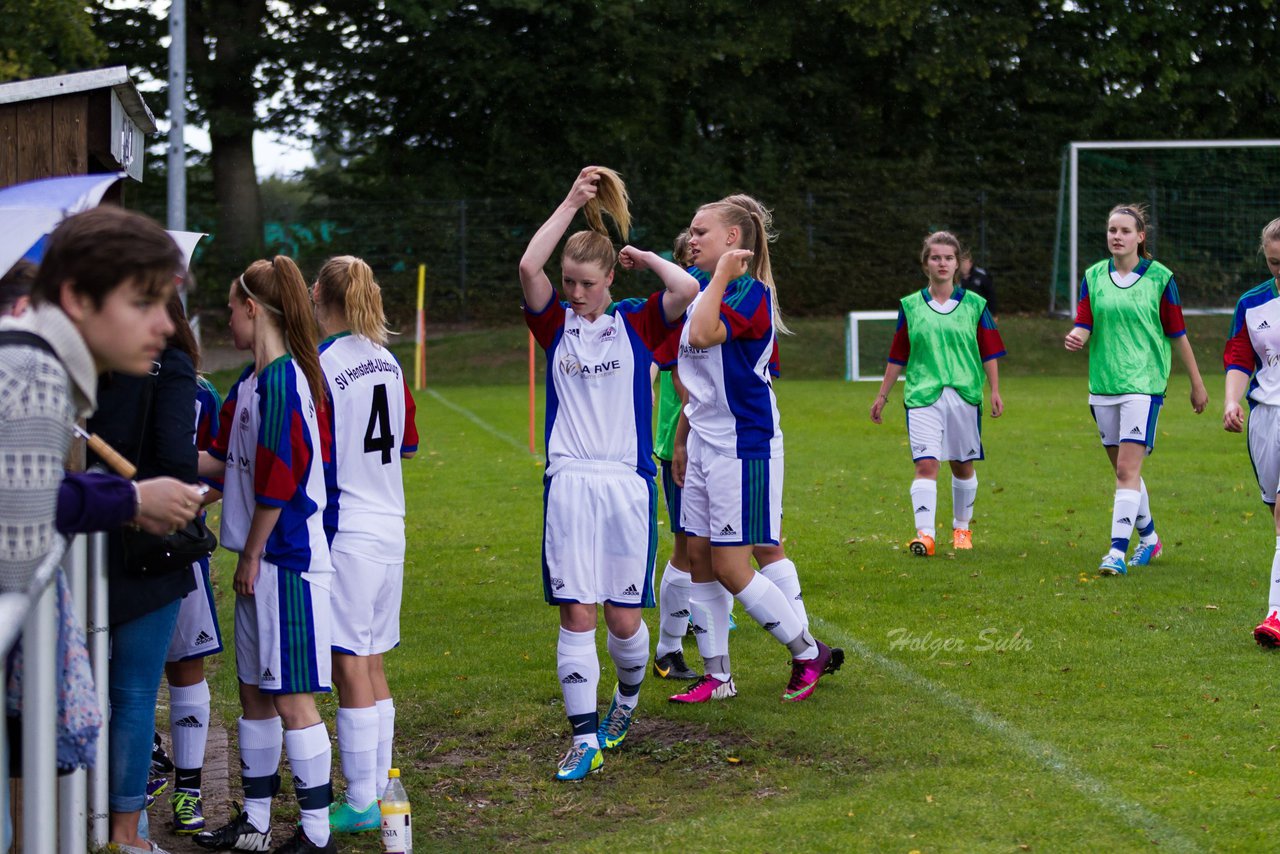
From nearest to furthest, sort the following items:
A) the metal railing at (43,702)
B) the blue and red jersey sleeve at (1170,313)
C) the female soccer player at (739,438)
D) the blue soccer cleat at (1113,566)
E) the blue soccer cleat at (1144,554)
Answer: the metal railing at (43,702), the female soccer player at (739,438), the blue soccer cleat at (1113,566), the blue and red jersey sleeve at (1170,313), the blue soccer cleat at (1144,554)

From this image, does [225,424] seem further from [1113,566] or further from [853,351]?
[853,351]

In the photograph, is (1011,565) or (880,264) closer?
(1011,565)

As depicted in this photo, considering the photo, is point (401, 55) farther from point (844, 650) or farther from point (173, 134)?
point (844, 650)

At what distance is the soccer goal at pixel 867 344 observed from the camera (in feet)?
86.6

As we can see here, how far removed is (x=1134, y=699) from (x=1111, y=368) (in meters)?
3.53

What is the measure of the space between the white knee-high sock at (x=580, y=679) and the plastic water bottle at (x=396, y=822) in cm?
104

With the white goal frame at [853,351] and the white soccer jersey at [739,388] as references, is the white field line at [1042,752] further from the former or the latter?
the white goal frame at [853,351]

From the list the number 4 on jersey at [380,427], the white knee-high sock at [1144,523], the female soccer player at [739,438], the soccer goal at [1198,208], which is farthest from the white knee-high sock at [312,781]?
the soccer goal at [1198,208]

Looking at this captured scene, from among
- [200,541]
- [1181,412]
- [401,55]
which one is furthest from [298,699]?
[401,55]

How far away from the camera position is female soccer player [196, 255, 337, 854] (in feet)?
14.4

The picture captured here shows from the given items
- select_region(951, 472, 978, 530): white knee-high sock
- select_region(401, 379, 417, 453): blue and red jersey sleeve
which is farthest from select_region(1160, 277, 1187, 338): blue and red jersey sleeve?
select_region(401, 379, 417, 453): blue and red jersey sleeve

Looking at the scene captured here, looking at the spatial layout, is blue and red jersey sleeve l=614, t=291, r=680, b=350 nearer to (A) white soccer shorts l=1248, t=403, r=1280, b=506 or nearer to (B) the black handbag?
(B) the black handbag

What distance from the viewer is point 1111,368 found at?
9039 millimetres

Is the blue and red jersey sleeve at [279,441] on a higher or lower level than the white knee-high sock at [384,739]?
higher
